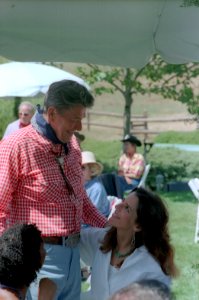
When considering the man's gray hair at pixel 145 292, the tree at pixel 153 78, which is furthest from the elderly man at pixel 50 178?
the tree at pixel 153 78

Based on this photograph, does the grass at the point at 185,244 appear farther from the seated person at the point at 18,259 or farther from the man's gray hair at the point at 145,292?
the man's gray hair at the point at 145,292

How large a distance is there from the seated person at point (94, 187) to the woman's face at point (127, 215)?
7.13 feet

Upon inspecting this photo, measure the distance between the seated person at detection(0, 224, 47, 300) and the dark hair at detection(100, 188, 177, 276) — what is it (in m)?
0.63

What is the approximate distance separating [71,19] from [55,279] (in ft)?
4.90

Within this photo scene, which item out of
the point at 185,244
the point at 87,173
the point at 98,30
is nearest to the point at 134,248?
the point at 98,30

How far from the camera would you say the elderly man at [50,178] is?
11.0 feet

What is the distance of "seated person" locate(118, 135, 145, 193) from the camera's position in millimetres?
11148

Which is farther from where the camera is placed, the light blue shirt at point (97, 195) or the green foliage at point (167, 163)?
the green foliage at point (167, 163)

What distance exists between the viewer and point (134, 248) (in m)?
3.50

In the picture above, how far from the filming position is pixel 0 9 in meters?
3.64

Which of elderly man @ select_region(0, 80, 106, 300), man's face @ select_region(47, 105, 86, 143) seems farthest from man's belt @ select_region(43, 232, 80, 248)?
man's face @ select_region(47, 105, 86, 143)

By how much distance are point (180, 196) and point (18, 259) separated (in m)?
10.3

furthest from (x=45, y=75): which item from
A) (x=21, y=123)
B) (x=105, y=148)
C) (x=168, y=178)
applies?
(x=105, y=148)

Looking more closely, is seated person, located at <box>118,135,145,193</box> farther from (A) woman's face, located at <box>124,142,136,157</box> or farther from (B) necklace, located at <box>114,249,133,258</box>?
(B) necklace, located at <box>114,249,133,258</box>
